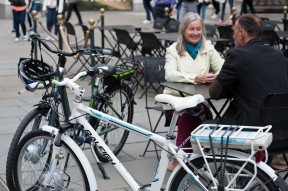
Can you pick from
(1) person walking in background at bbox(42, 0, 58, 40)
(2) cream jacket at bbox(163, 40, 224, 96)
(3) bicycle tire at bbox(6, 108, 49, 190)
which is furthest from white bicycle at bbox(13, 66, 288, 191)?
(1) person walking in background at bbox(42, 0, 58, 40)

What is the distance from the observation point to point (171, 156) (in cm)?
356

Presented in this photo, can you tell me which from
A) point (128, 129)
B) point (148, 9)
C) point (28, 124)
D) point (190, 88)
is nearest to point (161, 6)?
point (148, 9)

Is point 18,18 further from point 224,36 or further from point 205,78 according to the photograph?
point 205,78

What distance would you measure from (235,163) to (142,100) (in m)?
5.21

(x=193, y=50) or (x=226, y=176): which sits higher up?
(x=193, y=50)

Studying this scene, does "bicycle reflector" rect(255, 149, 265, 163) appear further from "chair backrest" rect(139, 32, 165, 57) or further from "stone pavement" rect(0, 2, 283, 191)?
"chair backrest" rect(139, 32, 165, 57)

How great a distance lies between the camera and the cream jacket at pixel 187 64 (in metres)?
5.18

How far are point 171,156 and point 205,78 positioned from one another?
1.65 meters

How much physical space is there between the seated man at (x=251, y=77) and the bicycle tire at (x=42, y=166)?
116 centimetres

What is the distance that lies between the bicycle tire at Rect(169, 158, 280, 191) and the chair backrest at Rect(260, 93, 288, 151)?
73 cm

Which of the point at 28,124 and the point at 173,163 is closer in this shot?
the point at 173,163

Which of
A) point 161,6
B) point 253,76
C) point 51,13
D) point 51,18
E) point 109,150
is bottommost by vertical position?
point 51,18

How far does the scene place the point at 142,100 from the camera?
8.46 metres

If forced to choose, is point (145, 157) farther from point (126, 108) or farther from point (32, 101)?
point (32, 101)
